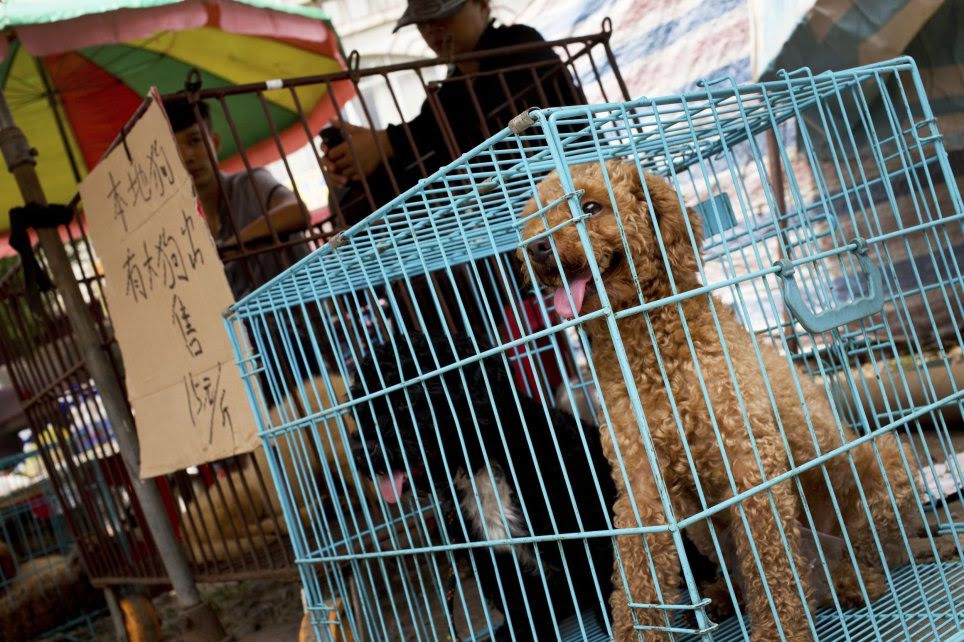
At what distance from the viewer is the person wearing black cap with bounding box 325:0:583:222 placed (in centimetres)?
335

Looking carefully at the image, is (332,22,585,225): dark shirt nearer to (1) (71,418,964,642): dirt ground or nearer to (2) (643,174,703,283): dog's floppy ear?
(2) (643,174,703,283): dog's floppy ear

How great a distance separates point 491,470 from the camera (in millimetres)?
2047

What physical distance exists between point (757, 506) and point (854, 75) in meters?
1.05

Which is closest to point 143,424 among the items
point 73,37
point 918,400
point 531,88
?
point 73,37

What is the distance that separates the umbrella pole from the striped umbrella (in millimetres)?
495

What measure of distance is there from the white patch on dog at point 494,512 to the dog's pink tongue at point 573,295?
0.60 metres

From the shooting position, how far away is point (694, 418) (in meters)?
1.63

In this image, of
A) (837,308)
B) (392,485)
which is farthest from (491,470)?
(837,308)

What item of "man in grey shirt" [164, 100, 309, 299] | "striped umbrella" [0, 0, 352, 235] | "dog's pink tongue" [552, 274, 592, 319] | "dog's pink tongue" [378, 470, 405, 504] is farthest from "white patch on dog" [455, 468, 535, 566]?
"striped umbrella" [0, 0, 352, 235]

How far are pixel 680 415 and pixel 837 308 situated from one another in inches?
16.1

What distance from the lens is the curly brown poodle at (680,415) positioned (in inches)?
60.5

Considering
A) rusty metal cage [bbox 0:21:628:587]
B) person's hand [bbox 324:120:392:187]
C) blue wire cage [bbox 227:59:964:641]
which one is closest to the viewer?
blue wire cage [bbox 227:59:964:641]

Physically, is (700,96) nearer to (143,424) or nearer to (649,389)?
(649,389)

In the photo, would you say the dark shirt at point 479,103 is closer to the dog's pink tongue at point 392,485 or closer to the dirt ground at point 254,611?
the dog's pink tongue at point 392,485
